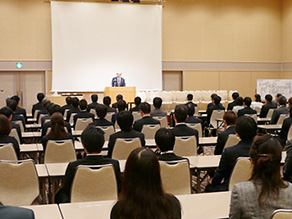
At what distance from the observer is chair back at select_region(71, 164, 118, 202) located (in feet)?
12.0

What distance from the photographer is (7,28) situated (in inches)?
658

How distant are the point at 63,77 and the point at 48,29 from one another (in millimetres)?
2111

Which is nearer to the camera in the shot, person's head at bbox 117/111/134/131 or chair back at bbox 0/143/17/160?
chair back at bbox 0/143/17/160

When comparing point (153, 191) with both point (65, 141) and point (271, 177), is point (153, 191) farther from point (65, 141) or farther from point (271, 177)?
point (65, 141)

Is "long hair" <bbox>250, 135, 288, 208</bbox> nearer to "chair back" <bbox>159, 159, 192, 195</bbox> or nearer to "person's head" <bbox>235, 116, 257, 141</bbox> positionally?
"chair back" <bbox>159, 159, 192, 195</bbox>

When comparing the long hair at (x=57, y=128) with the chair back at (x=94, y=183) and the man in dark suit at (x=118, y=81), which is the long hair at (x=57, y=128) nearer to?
the chair back at (x=94, y=183)

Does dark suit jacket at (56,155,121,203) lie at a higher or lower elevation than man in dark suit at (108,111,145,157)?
lower

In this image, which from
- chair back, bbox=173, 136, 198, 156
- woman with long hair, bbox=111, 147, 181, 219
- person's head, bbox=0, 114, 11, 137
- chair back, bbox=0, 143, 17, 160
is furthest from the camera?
chair back, bbox=173, 136, 198, 156

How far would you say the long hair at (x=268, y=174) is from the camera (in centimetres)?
251

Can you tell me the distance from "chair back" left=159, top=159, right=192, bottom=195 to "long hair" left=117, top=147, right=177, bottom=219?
1731 mm

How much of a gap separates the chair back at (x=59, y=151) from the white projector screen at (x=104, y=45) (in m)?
11.7

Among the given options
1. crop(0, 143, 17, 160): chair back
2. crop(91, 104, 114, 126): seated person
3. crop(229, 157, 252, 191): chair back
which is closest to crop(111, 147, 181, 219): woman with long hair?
crop(229, 157, 252, 191): chair back

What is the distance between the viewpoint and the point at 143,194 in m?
2.06

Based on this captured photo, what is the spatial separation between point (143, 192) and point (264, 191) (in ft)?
2.83
